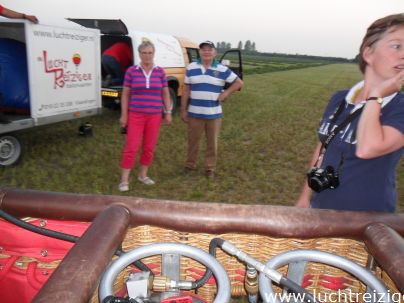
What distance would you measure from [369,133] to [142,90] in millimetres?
3385

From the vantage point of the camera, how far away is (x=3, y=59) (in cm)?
583

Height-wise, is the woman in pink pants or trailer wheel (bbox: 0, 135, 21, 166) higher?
the woman in pink pants

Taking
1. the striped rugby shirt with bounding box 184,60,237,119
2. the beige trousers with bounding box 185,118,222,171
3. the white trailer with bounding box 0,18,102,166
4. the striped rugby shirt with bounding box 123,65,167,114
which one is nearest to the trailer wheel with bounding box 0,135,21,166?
the white trailer with bounding box 0,18,102,166

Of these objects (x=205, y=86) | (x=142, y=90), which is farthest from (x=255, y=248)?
(x=205, y=86)

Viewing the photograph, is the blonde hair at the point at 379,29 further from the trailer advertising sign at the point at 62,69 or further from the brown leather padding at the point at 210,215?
the trailer advertising sign at the point at 62,69

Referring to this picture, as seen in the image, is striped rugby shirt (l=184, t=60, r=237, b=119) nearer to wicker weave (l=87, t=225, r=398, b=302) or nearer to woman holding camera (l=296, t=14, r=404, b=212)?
woman holding camera (l=296, t=14, r=404, b=212)

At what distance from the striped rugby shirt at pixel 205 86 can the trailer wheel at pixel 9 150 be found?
3.01 meters

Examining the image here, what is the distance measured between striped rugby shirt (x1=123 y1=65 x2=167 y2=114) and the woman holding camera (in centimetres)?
284

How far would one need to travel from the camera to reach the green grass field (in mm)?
4887

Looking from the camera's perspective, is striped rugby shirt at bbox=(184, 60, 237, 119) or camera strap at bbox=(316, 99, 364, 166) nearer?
camera strap at bbox=(316, 99, 364, 166)

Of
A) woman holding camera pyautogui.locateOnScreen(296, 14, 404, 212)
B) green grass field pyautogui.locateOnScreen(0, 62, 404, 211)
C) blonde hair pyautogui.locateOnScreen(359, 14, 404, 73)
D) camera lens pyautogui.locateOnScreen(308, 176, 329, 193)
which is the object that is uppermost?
blonde hair pyautogui.locateOnScreen(359, 14, 404, 73)

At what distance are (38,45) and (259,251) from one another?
5.32 metres

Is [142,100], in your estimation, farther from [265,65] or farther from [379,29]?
[265,65]

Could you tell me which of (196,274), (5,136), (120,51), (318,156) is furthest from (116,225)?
(120,51)
